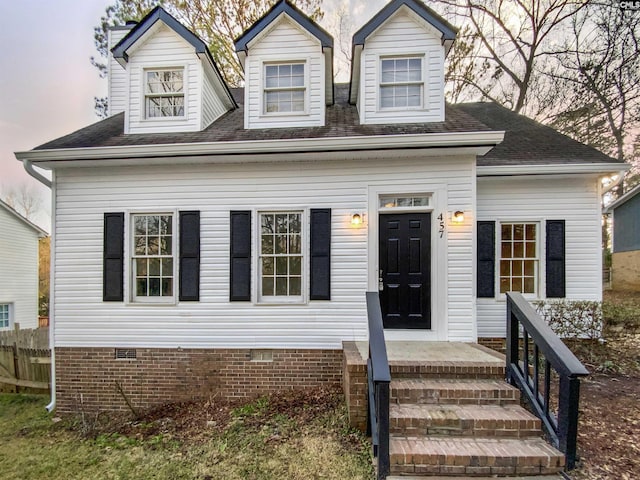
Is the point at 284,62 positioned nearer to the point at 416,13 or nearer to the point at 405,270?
the point at 416,13

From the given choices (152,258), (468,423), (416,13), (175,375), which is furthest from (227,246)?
(416,13)

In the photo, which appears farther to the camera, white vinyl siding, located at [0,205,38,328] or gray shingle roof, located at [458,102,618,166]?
white vinyl siding, located at [0,205,38,328]

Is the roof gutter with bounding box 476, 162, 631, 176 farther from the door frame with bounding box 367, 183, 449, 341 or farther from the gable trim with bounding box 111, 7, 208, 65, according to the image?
the gable trim with bounding box 111, 7, 208, 65

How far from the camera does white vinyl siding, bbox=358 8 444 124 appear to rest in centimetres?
520

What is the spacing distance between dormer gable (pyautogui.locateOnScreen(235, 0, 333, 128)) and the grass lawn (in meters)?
4.55

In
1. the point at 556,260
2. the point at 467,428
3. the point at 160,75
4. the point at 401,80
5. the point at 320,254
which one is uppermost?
the point at 160,75

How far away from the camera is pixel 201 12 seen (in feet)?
35.7

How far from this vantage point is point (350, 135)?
4.81 m

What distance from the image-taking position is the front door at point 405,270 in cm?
491

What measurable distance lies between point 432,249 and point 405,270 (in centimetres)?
53

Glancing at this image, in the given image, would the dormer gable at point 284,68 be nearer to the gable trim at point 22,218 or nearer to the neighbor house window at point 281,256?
the neighbor house window at point 281,256

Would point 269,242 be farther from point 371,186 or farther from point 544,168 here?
point 544,168

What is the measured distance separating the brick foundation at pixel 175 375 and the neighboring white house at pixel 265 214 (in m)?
0.02

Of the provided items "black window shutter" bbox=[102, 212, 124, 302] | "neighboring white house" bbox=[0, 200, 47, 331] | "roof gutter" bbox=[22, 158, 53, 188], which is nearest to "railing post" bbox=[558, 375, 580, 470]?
"black window shutter" bbox=[102, 212, 124, 302]
